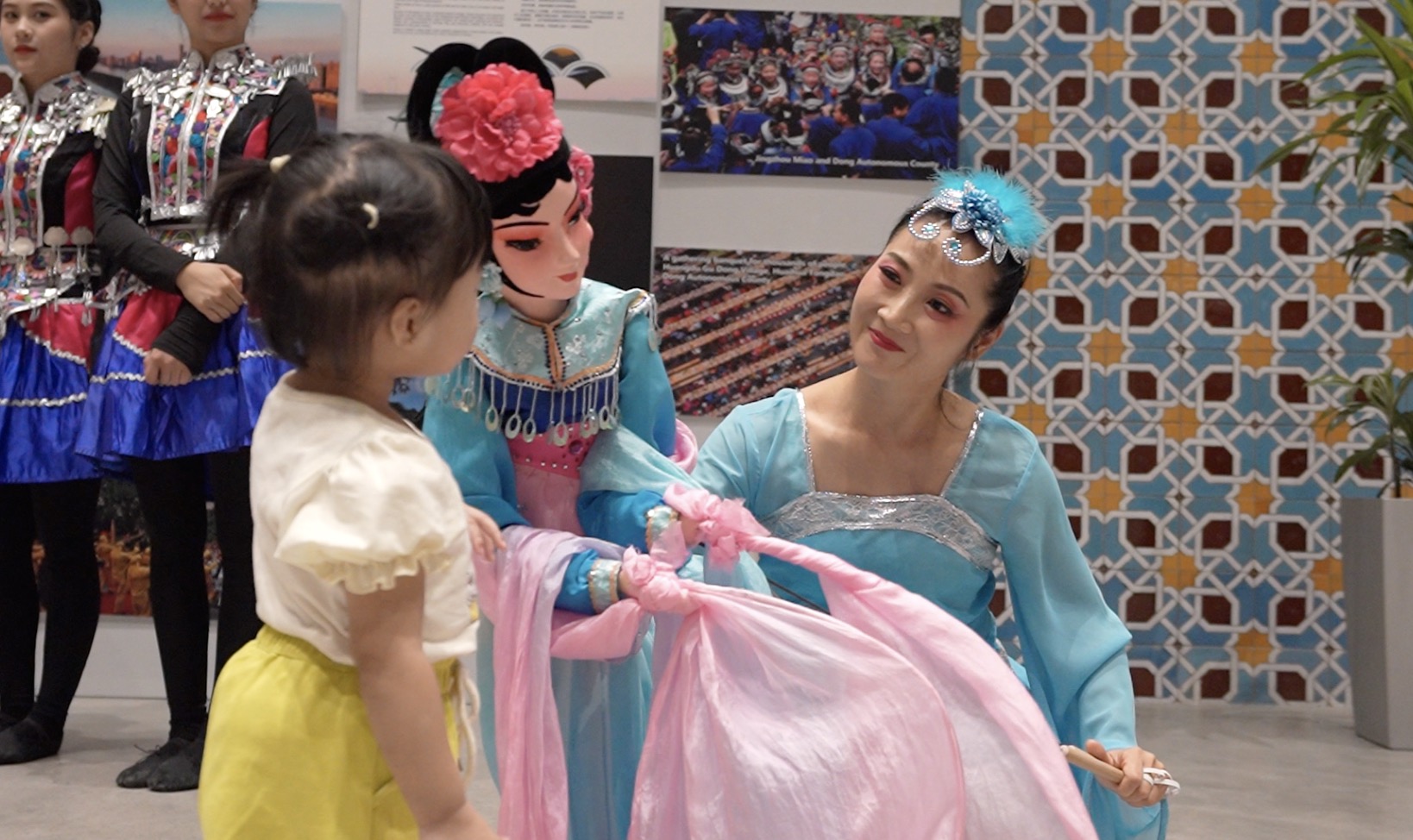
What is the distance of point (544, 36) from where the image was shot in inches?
157

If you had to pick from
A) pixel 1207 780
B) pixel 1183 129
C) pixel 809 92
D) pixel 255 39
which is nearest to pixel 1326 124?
pixel 1183 129

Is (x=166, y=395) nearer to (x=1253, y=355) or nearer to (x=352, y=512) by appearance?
(x=352, y=512)

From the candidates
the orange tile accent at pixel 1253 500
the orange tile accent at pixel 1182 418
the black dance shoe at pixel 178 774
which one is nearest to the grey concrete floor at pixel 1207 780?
the black dance shoe at pixel 178 774

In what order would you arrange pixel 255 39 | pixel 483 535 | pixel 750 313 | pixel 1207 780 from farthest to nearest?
pixel 750 313 < pixel 255 39 < pixel 1207 780 < pixel 483 535

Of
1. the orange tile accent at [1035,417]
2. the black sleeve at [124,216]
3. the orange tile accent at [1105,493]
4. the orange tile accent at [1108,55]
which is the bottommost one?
the orange tile accent at [1105,493]

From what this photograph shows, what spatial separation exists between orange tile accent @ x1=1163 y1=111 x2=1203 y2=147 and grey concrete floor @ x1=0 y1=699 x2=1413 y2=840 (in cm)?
162

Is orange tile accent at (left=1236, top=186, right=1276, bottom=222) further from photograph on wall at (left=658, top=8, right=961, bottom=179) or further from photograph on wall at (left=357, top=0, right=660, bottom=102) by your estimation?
photograph on wall at (left=357, top=0, right=660, bottom=102)

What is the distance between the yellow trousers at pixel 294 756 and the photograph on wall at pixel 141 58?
2938mm

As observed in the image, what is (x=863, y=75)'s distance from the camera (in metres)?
4.06

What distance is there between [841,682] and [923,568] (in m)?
0.35

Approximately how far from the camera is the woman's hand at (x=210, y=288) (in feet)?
9.34

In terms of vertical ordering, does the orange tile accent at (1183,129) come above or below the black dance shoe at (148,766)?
above

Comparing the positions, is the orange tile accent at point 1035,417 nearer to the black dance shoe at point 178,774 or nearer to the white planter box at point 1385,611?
the white planter box at point 1385,611

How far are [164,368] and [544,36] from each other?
160 centimetres
